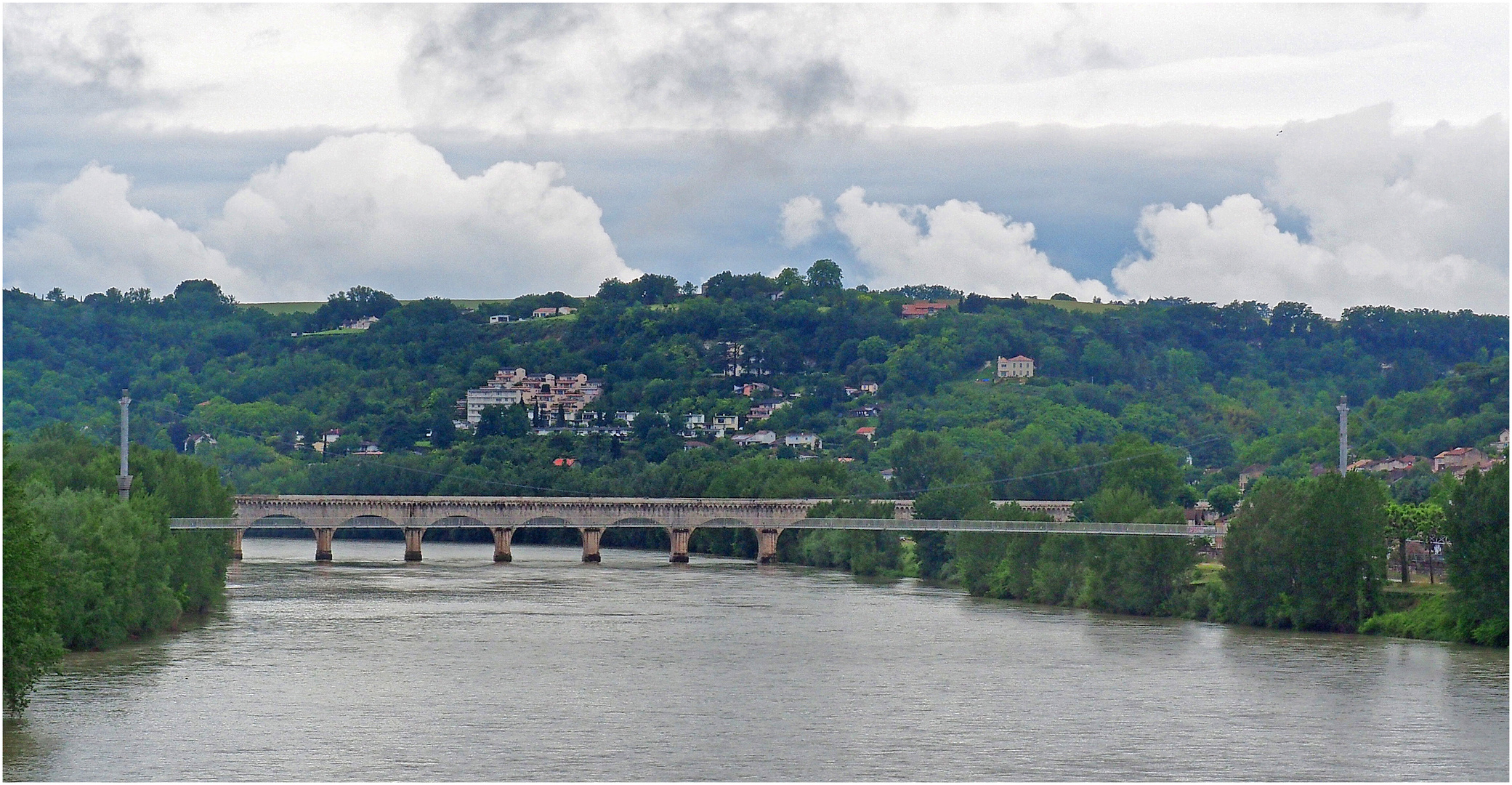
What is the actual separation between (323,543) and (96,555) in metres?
52.9

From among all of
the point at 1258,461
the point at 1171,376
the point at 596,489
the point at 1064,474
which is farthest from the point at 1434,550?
the point at 1171,376

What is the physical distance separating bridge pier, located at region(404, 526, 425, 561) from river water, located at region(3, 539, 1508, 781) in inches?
1293

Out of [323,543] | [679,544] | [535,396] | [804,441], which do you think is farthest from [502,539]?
[535,396]

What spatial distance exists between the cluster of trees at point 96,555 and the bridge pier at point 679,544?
94.6 feet

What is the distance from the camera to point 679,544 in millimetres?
99125

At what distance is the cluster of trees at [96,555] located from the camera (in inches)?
1252

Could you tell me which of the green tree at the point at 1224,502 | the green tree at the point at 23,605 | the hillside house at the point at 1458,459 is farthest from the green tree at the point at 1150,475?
the green tree at the point at 23,605

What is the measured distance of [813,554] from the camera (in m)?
93.1

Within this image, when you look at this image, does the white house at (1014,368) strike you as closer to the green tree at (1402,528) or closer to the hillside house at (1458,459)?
the hillside house at (1458,459)

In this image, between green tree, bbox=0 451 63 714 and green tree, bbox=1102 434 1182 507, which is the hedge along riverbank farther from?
green tree, bbox=0 451 63 714

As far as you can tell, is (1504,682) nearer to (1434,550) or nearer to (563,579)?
(1434,550)

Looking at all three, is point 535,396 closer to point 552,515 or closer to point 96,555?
point 552,515

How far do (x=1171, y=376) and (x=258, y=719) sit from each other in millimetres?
164122

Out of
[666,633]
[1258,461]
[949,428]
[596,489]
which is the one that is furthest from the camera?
[949,428]
